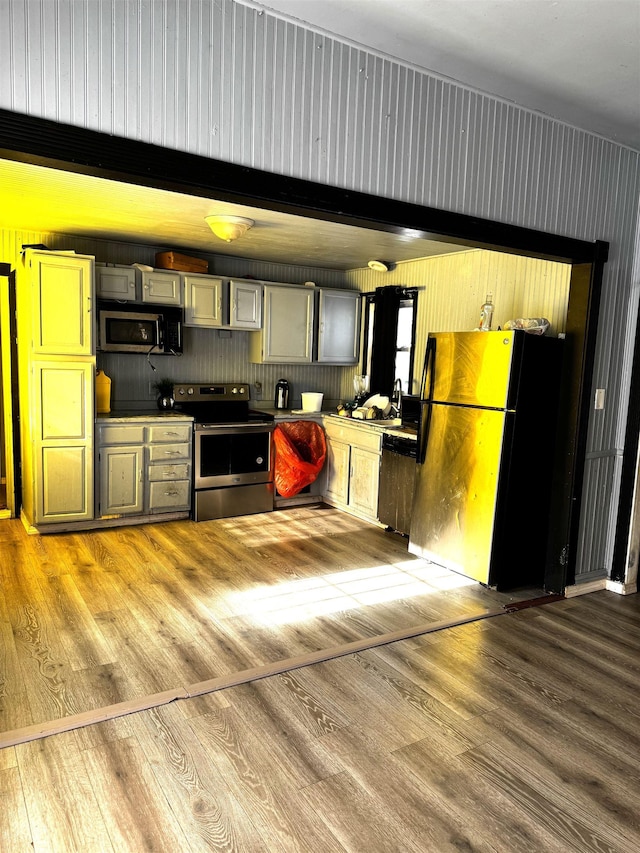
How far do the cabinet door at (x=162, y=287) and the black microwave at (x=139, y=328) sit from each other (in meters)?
0.07

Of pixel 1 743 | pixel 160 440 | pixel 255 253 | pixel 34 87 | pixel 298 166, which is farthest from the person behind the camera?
pixel 255 253

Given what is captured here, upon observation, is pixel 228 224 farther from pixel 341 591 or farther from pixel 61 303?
Result: pixel 341 591

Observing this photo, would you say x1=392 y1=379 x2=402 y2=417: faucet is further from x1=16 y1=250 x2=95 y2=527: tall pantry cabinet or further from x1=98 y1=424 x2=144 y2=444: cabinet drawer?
x1=16 y1=250 x2=95 y2=527: tall pantry cabinet

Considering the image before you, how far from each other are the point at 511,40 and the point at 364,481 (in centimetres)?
352

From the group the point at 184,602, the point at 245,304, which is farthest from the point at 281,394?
the point at 184,602

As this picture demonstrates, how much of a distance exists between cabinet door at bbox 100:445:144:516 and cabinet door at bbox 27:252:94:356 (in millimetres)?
826

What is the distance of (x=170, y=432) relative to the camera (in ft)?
16.4

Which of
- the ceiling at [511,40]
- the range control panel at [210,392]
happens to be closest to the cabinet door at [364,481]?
the range control panel at [210,392]

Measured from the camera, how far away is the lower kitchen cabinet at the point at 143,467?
15.7 ft

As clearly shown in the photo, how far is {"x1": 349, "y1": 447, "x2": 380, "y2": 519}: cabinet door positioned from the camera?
511 centimetres

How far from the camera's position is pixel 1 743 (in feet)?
7.18

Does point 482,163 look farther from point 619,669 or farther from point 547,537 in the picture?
point 619,669

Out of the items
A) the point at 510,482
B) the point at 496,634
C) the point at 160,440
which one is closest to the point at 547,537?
the point at 510,482

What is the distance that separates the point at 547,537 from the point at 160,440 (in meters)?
3.02
